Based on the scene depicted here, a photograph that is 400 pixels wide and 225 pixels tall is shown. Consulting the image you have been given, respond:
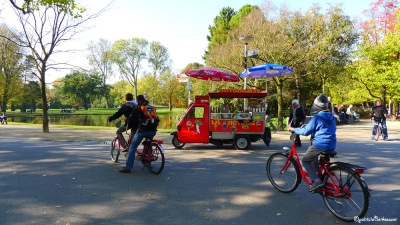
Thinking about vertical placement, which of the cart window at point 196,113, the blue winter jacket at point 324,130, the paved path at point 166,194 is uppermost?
the cart window at point 196,113

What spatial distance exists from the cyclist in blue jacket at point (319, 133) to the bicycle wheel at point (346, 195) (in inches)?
8.6

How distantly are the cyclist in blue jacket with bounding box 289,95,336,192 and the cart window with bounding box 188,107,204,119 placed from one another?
687 centimetres

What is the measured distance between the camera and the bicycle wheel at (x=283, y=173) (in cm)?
557

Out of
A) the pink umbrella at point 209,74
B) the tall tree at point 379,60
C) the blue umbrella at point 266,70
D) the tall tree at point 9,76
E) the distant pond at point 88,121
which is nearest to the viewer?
the pink umbrella at point 209,74

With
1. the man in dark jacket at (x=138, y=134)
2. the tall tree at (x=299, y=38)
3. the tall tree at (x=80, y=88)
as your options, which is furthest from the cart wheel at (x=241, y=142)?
the tall tree at (x=80, y=88)

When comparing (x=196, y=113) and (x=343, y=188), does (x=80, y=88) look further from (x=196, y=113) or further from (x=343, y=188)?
(x=343, y=188)

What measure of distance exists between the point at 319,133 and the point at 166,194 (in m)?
2.79

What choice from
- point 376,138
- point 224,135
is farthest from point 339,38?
point 224,135

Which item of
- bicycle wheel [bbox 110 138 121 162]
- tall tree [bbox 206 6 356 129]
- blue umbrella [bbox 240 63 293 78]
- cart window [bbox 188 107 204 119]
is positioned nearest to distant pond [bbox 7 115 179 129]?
tall tree [bbox 206 6 356 129]

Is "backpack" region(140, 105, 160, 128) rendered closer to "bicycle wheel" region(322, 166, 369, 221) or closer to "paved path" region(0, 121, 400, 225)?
"paved path" region(0, 121, 400, 225)

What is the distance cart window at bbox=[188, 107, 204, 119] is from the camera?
1164 cm

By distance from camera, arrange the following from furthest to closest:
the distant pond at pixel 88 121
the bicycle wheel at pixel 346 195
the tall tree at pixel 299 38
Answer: the distant pond at pixel 88 121 < the tall tree at pixel 299 38 < the bicycle wheel at pixel 346 195

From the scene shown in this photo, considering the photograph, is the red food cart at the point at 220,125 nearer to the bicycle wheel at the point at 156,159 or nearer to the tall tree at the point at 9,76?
the bicycle wheel at the point at 156,159

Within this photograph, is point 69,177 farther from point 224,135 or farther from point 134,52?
point 134,52
